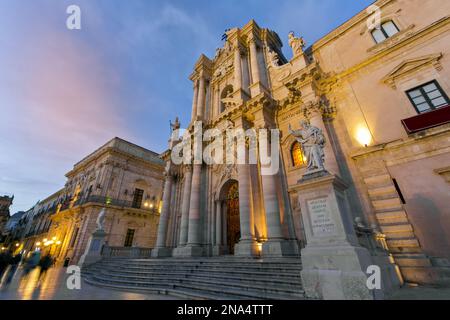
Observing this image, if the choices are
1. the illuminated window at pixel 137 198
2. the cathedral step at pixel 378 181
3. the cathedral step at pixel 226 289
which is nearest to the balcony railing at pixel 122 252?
the cathedral step at pixel 226 289

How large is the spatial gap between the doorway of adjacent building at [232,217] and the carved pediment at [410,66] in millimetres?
10006

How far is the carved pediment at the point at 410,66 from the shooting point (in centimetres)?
881

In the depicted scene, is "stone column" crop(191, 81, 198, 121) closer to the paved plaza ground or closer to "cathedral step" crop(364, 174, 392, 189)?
"cathedral step" crop(364, 174, 392, 189)

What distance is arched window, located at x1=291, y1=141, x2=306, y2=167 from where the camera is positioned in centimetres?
1123

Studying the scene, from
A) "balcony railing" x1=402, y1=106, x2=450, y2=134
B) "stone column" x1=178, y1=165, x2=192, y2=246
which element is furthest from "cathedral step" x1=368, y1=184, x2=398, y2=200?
"stone column" x1=178, y1=165, x2=192, y2=246

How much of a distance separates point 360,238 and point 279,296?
9.20ft

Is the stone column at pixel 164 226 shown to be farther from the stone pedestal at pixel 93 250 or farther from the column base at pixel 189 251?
the stone pedestal at pixel 93 250

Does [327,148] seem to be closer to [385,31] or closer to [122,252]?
[385,31]

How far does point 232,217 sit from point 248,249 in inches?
157

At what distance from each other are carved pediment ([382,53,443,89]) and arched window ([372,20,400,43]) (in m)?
2.62

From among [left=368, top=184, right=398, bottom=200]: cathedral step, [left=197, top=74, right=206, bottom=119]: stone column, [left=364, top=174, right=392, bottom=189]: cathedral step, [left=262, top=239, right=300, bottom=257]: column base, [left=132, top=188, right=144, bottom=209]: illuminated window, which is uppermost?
[left=197, top=74, right=206, bottom=119]: stone column

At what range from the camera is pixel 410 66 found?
9414 millimetres

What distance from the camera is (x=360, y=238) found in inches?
223
